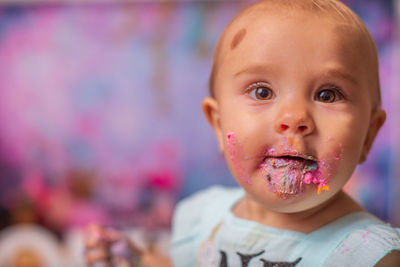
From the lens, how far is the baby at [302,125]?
50 centimetres

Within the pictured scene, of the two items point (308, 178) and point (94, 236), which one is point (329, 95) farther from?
point (94, 236)

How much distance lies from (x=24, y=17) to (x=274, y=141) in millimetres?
1434

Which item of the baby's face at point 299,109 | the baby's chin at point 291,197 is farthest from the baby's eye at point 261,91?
the baby's chin at point 291,197

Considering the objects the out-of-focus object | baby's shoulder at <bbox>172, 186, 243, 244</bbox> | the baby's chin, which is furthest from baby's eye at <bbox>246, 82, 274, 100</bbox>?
the out-of-focus object

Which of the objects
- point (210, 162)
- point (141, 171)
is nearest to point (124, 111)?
point (141, 171)

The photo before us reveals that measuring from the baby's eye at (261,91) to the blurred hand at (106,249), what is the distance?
334 millimetres

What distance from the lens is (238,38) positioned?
0.56 m

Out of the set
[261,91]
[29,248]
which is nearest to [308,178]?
[261,91]

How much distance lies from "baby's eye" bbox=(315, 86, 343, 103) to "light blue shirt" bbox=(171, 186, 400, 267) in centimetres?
16

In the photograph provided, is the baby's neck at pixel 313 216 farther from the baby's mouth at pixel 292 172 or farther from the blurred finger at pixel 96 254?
the blurred finger at pixel 96 254

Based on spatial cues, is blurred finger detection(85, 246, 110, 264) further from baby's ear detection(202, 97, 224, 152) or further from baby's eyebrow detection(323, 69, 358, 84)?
baby's eyebrow detection(323, 69, 358, 84)

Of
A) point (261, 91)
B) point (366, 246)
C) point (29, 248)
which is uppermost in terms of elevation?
point (29, 248)

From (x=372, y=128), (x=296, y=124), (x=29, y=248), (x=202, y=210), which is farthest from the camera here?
(x=29, y=248)

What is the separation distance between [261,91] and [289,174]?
0.36 feet
